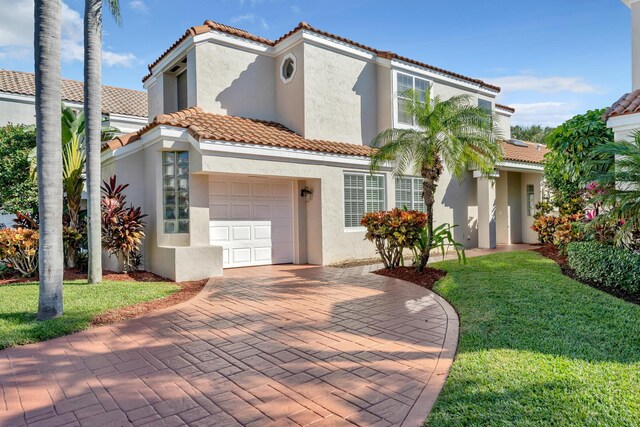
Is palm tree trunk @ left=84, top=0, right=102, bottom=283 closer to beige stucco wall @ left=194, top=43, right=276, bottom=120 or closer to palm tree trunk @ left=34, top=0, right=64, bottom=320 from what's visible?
palm tree trunk @ left=34, top=0, right=64, bottom=320

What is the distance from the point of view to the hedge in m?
7.60

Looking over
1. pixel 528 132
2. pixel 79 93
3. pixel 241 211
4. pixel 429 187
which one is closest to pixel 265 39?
pixel 241 211

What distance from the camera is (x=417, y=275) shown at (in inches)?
404

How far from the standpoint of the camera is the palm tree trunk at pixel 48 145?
6.45 metres

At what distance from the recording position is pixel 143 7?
11.3m

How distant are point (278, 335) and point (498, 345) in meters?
3.00

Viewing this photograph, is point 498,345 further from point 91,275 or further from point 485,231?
point 485,231

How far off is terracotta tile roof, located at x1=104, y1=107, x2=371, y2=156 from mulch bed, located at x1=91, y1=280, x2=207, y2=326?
3.91m

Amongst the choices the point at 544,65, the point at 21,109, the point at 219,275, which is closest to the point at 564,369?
the point at 219,275

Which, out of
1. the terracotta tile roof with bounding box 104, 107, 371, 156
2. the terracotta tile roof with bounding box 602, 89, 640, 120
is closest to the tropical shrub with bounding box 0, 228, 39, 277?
the terracotta tile roof with bounding box 104, 107, 371, 156

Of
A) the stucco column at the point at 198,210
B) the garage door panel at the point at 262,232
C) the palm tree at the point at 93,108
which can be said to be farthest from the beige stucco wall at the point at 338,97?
the palm tree at the point at 93,108

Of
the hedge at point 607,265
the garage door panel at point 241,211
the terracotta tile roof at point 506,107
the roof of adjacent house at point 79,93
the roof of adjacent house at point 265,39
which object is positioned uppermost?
the roof of adjacent house at point 79,93

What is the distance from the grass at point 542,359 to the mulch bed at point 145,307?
18.1 feet

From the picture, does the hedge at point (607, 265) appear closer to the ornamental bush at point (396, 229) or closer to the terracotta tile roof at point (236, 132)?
the ornamental bush at point (396, 229)
